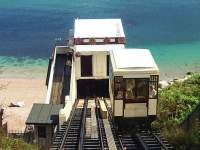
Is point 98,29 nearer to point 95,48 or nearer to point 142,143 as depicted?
point 95,48

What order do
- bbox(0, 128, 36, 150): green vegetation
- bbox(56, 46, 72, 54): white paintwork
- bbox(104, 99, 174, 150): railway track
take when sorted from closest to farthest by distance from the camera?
bbox(0, 128, 36, 150): green vegetation < bbox(104, 99, 174, 150): railway track < bbox(56, 46, 72, 54): white paintwork

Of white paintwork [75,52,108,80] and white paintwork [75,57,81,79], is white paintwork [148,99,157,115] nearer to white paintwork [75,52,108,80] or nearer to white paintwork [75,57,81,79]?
Result: white paintwork [75,52,108,80]

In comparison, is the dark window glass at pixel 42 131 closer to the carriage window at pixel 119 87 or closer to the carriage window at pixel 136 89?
the carriage window at pixel 119 87

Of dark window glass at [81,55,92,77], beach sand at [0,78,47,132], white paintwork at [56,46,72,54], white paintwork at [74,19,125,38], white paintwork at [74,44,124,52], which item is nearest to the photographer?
white paintwork at [74,44,124,52]

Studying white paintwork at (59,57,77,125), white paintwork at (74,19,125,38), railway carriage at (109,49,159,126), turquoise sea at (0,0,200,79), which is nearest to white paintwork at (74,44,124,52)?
white paintwork at (74,19,125,38)

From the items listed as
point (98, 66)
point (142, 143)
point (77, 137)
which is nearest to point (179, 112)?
point (77, 137)

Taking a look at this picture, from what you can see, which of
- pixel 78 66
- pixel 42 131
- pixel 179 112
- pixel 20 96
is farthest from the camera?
pixel 20 96

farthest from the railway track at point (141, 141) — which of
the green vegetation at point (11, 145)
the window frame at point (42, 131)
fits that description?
the window frame at point (42, 131)

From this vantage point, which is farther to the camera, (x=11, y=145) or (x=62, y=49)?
(x=62, y=49)
